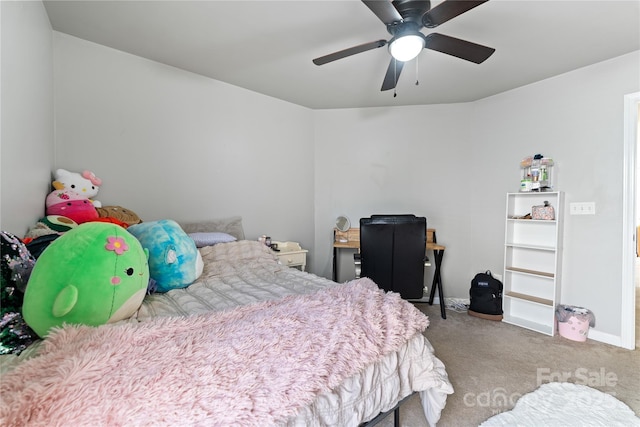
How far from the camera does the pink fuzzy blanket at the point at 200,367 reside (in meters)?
0.59

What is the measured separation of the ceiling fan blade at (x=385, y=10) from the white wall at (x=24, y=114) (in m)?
1.59

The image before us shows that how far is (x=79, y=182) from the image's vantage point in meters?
1.95

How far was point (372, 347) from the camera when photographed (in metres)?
1.07

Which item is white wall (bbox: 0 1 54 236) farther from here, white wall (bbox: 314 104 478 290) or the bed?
white wall (bbox: 314 104 478 290)

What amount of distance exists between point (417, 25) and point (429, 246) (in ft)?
6.81

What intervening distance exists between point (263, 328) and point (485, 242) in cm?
314

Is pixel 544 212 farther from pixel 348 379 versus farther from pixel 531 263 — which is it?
pixel 348 379

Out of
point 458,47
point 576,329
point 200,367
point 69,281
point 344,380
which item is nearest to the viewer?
point 200,367

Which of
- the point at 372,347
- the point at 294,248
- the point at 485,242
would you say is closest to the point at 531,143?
the point at 485,242

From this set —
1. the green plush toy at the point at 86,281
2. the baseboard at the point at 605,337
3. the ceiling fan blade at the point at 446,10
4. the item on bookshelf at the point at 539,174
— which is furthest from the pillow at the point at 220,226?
the baseboard at the point at 605,337

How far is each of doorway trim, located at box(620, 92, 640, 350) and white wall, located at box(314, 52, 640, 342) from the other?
0.13 feet

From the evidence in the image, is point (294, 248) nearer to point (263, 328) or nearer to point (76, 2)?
point (263, 328)

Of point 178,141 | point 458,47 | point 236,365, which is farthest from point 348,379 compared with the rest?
point 178,141

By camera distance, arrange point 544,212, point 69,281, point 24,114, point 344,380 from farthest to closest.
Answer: point 544,212 → point 24,114 → point 344,380 → point 69,281
